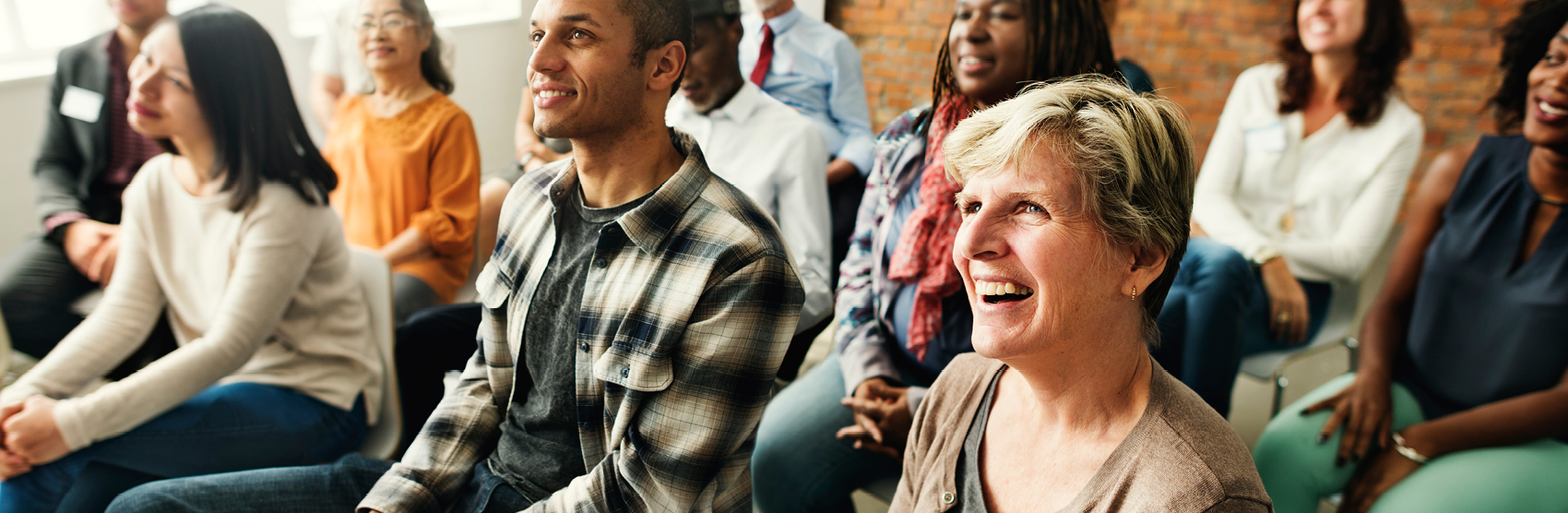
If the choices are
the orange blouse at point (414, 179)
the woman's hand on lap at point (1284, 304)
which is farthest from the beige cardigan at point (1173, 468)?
the woman's hand on lap at point (1284, 304)

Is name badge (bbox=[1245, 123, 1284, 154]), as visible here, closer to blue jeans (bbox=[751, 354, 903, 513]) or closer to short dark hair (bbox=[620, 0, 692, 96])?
blue jeans (bbox=[751, 354, 903, 513])

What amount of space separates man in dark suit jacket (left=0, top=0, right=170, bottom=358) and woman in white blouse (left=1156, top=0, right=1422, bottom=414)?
8.92 feet

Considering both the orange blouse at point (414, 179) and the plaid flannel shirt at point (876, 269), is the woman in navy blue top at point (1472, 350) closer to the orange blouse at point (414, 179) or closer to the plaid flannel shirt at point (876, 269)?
the plaid flannel shirt at point (876, 269)

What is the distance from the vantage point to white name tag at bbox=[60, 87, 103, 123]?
201cm

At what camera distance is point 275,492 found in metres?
1.27

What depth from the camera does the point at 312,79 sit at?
1.92m

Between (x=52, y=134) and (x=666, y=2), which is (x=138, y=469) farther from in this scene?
(x=666, y=2)

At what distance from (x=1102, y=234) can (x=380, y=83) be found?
5.44 feet

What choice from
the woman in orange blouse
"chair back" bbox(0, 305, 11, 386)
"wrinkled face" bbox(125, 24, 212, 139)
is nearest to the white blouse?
the woman in orange blouse

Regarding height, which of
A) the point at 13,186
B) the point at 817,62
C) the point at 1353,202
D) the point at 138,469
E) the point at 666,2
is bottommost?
the point at 138,469

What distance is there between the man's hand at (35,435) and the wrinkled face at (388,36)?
883 millimetres

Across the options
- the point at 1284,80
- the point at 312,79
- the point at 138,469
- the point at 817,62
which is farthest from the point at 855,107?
the point at 138,469

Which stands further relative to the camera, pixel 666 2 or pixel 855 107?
pixel 855 107

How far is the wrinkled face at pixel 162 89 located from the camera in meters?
1.48
